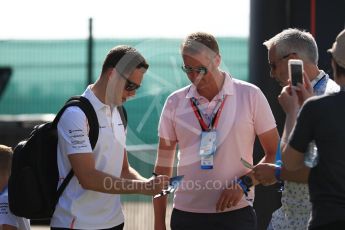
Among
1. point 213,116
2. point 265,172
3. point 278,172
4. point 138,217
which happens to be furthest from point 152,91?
point 278,172

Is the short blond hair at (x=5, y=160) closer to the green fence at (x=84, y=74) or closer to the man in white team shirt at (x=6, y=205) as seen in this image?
the man in white team shirt at (x=6, y=205)

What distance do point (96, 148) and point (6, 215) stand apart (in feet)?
2.59

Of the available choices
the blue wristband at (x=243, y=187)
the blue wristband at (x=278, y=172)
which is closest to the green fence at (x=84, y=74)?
the blue wristband at (x=243, y=187)

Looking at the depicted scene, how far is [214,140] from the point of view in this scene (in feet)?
18.2

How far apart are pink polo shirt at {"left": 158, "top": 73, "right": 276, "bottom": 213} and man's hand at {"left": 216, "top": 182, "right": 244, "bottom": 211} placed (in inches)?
3.2

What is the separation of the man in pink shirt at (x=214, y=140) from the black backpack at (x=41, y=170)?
27.1 inches

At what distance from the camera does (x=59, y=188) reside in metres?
5.23

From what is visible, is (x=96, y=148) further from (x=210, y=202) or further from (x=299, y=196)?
(x=299, y=196)

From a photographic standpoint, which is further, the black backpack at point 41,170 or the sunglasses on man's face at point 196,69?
the sunglasses on man's face at point 196,69

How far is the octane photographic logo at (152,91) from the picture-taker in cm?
1013

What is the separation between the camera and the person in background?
13.8 feet

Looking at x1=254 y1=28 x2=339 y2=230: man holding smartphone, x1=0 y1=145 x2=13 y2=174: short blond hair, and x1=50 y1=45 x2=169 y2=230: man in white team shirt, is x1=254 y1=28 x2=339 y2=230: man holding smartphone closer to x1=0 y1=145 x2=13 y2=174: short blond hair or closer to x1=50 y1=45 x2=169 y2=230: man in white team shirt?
x1=50 y1=45 x2=169 y2=230: man in white team shirt

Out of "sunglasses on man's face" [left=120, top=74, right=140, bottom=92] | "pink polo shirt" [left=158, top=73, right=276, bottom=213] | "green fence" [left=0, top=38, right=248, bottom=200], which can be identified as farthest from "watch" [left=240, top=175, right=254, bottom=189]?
"green fence" [left=0, top=38, right=248, bottom=200]

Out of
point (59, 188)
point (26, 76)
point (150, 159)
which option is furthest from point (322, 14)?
point (26, 76)
